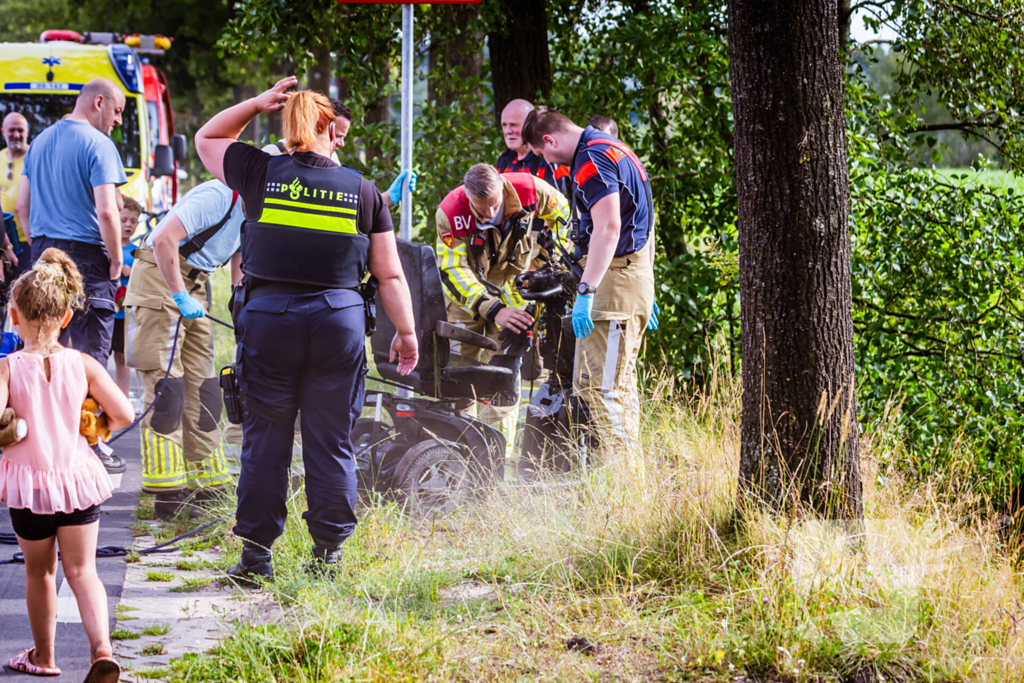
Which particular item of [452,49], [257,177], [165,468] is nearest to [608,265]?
[257,177]

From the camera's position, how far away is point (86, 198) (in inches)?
228

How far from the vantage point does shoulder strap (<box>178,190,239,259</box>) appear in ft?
16.8

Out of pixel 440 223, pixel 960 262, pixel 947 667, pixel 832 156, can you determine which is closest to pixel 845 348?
pixel 832 156

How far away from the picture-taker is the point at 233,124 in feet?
13.4

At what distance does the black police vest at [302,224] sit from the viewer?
12.9 ft

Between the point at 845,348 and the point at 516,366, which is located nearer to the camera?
the point at 845,348

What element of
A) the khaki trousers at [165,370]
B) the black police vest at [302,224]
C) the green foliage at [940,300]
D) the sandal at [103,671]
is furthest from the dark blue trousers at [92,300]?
the green foliage at [940,300]

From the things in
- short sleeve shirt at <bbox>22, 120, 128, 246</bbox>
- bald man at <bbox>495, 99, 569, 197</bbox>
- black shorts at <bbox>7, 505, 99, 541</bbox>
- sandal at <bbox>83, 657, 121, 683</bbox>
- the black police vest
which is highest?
bald man at <bbox>495, 99, 569, 197</bbox>

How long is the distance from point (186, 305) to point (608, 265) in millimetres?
2117

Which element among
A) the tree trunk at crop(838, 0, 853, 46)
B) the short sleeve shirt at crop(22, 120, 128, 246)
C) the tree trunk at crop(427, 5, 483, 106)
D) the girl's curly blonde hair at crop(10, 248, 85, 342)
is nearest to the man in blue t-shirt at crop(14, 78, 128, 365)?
the short sleeve shirt at crop(22, 120, 128, 246)

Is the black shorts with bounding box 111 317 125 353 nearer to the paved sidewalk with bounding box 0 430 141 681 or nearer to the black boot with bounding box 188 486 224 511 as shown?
the paved sidewalk with bounding box 0 430 141 681

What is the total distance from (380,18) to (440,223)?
3096 mm

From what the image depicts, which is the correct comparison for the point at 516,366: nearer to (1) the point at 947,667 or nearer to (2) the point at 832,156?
(2) the point at 832,156

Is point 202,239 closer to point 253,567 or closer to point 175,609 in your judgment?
point 253,567
